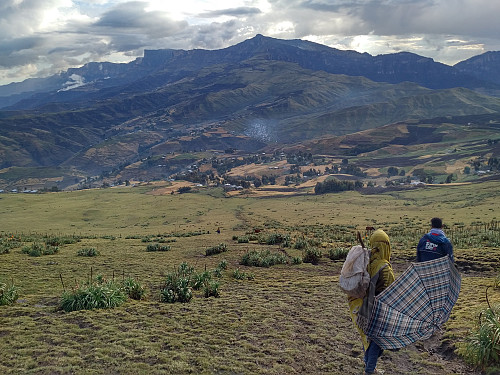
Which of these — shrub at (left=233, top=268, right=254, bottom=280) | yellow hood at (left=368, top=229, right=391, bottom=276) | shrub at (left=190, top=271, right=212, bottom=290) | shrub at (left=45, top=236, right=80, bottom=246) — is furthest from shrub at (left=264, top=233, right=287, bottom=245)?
yellow hood at (left=368, top=229, right=391, bottom=276)

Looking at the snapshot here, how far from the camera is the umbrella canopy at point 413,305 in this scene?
691 cm

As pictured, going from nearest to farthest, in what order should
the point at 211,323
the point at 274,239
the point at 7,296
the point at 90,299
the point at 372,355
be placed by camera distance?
the point at 372,355 < the point at 211,323 < the point at 90,299 < the point at 7,296 < the point at 274,239

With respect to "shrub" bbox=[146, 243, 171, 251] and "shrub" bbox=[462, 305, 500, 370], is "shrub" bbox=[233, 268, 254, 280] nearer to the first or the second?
"shrub" bbox=[146, 243, 171, 251]

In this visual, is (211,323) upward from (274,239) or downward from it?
upward

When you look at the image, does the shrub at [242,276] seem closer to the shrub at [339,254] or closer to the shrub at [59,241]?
the shrub at [339,254]

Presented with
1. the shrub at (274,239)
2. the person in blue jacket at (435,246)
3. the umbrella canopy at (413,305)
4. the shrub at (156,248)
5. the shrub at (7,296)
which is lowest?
the shrub at (274,239)

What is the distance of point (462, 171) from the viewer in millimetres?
119562

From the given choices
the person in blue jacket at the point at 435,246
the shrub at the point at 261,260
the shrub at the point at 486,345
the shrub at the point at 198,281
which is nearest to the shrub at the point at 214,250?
the shrub at the point at 261,260

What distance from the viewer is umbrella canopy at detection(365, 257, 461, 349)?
6910mm

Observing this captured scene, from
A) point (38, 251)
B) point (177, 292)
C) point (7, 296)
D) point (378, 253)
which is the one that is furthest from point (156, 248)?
point (378, 253)

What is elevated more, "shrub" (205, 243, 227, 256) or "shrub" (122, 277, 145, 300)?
"shrub" (122, 277, 145, 300)

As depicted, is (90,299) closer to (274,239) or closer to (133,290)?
(133,290)

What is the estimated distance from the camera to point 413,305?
23.1 feet

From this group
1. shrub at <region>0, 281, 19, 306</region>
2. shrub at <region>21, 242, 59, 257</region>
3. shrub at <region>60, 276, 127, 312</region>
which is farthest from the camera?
shrub at <region>21, 242, 59, 257</region>
